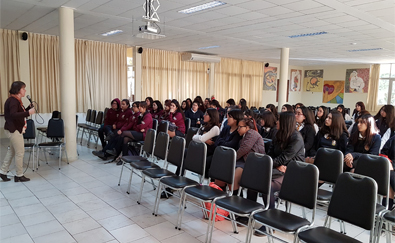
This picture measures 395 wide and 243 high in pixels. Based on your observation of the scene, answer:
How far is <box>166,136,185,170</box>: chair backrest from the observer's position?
12.8 feet

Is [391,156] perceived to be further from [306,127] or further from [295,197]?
[295,197]

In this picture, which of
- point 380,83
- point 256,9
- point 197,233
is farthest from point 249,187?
point 380,83

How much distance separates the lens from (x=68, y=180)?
4984 millimetres

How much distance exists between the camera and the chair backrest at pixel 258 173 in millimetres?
2963

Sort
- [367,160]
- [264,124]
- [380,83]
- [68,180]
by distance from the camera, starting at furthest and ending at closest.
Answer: [380,83] → [264,124] → [68,180] → [367,160]

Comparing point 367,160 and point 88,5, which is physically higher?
point 88,5

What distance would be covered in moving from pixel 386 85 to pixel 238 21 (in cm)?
1147

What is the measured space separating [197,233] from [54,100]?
7726 millimetres

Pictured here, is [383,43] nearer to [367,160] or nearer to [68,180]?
[367,160]

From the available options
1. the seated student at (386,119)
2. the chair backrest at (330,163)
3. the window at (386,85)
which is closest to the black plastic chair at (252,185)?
the chair backrest at (330,163)

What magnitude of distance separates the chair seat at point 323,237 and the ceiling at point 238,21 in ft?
13.6

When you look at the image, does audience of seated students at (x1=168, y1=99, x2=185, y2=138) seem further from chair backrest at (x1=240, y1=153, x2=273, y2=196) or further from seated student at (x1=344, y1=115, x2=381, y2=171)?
seated student at (x1=344, y1=115, x2=381, y2=171)

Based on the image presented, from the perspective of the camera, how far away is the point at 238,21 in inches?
263

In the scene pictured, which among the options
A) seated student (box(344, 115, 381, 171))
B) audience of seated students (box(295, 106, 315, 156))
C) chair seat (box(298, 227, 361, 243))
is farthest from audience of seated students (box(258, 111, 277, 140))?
chair seat (box(298, 227, 361, 243))
